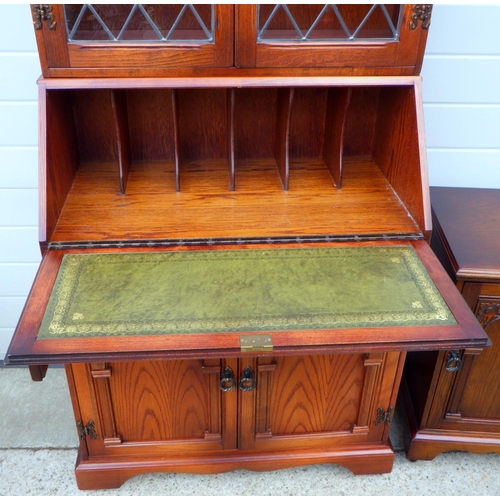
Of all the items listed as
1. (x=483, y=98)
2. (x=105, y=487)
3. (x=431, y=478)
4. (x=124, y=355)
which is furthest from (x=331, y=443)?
(x=483, y=98)

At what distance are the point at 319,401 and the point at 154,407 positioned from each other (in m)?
0.48

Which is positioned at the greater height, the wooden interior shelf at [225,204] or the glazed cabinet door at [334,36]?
the glazed cabinet door at [334,36]

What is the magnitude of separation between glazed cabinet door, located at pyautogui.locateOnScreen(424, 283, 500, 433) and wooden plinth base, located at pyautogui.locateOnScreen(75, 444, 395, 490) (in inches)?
9.3

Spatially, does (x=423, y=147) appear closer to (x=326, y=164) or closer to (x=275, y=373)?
(x=326, y=164)

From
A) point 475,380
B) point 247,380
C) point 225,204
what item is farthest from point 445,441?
point 225,204

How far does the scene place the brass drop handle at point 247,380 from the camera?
4.50 ft

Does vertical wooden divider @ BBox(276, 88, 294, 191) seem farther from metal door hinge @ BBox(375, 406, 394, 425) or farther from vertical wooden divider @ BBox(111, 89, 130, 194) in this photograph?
metal door hinge @ BBox(375, 406, 394, 425)

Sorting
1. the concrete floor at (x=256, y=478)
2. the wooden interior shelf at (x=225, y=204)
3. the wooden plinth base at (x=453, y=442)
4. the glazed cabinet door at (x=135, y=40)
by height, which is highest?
the glazed cabinet door at (x=135, y=40)

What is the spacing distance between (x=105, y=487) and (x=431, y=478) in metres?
1.08

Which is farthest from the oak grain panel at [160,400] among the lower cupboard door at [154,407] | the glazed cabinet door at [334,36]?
the glazed cabinet door at [334,36]

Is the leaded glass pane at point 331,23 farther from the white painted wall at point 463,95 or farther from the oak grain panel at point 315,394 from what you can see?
the oak grain panel at point 315,394

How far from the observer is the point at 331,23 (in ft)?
4.05

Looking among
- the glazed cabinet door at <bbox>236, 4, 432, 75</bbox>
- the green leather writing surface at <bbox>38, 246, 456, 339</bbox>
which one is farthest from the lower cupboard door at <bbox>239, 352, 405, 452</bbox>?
the glazed cabinet door at <bbox>236, 4, 432, 75</bbox>

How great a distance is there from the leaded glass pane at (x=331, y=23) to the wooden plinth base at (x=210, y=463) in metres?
1.22
